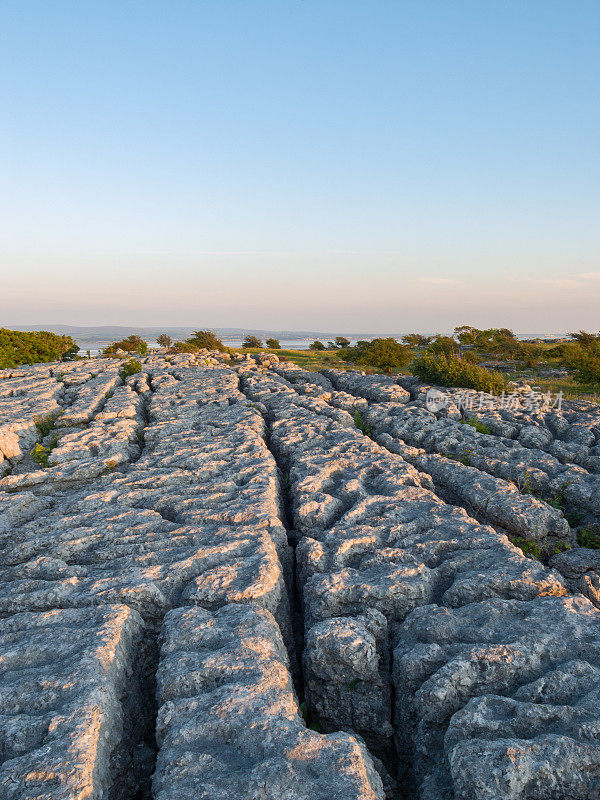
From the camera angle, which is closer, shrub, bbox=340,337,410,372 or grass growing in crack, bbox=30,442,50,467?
grass growing in crack, bbox=30,442,50,467

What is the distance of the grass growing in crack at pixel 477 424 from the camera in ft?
63.0

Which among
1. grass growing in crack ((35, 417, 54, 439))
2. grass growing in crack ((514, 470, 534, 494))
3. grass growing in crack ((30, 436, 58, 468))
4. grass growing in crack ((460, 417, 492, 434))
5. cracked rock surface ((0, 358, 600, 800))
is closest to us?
cracked rock surface ((0, 358, 600, 800))

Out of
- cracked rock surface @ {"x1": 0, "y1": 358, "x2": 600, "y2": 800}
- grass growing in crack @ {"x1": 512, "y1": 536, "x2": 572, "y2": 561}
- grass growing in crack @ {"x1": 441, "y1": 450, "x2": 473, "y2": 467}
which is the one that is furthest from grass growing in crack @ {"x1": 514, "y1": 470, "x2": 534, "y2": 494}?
grass growing in crack @ {"x1": 512, "y1": 536, "x2": 572, "y2": 561}

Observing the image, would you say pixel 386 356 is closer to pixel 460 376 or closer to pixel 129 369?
pixel 460 376

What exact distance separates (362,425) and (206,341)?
4746 cm

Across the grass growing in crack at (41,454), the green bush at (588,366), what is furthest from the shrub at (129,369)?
the green bush at (588,366)

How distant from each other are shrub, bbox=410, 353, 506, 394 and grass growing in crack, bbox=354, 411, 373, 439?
9.01m

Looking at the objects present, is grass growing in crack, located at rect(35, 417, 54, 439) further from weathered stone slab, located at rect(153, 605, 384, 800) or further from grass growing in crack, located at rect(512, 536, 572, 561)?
grass growing in crack, located at rect(512, 536, 572, 561)

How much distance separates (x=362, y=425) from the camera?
2098 centimetres

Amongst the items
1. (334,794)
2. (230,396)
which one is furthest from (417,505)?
(230,396)

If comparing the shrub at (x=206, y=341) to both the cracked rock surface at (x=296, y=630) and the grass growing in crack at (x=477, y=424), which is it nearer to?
the grass growing in crack at (x=477, y=424)

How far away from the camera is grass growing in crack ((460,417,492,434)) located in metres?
19.2

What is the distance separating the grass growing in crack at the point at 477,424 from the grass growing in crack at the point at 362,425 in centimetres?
384

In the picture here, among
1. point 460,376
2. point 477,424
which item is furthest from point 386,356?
point 477,424
